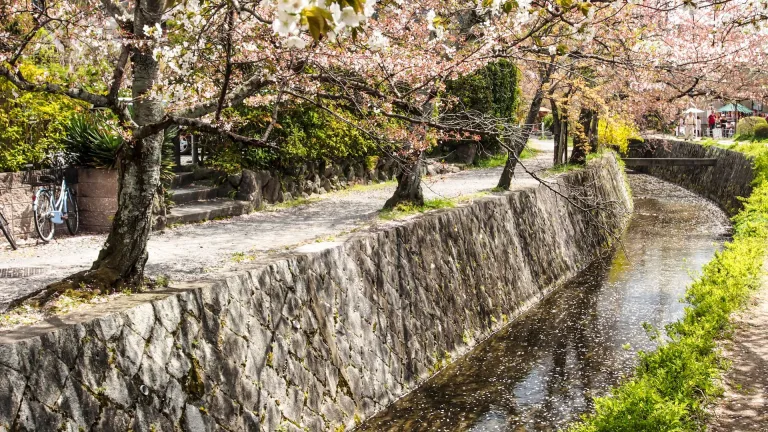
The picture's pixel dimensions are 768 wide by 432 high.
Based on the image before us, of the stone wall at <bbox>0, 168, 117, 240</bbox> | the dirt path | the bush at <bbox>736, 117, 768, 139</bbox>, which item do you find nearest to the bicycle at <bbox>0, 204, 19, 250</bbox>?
the stone wall at <bbox>0, 168, 117, 240</bbox>

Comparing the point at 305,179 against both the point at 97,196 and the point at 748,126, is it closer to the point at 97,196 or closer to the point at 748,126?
the point at 97,196

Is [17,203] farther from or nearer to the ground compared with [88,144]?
nearer to the ground

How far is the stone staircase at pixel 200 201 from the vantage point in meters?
12.6

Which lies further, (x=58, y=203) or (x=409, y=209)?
(x=409, y=209)

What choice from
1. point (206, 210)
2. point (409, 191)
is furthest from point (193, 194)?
point (409, 191)

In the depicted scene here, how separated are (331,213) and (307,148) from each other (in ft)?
7.03

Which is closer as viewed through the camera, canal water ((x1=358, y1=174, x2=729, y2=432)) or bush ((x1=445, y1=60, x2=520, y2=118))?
canal water ((x1=358, y1=174, x2=729, y2=432))

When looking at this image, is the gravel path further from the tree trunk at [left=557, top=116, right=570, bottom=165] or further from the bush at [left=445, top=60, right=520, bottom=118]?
the bush at [left=445, top=60, right=520, bottom=118]

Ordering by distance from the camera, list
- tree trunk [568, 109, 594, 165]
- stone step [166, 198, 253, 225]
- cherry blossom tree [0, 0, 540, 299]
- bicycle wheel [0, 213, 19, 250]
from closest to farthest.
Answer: cherry blossom tree [0, 0, 540, 299], bicycle wheel [0, 213, 19, 250], stone step [166, 198, 253, 225], tree trunk [568, 109, 594, 165]

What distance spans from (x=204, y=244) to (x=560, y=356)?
5.57 m

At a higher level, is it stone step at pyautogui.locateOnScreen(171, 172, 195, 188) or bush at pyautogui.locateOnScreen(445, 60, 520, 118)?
bush at pyautogui.locateOnScreen(445, 60, 520, 118)

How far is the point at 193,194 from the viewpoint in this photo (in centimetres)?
1378

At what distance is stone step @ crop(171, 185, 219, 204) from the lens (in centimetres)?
1348

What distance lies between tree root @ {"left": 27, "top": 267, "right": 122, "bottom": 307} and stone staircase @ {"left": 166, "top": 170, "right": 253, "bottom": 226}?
5.32m
